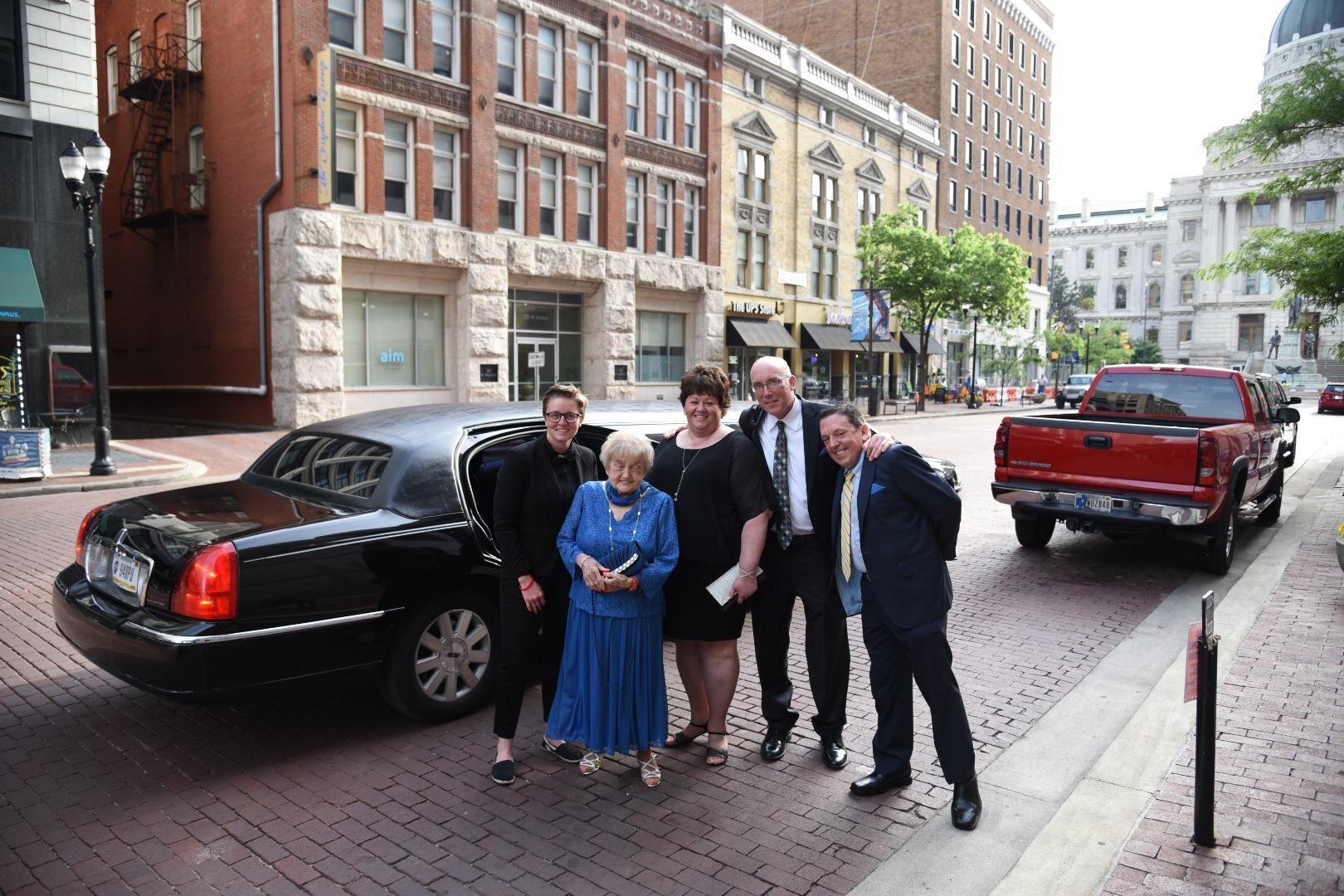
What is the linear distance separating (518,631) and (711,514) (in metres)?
1.00

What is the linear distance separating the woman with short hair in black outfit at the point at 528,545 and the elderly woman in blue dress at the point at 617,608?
17 centimetres

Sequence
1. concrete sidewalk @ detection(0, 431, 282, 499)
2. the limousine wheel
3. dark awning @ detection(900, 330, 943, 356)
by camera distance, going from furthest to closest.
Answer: dark awning @ detection(900, 330, 943, 356), concrete sidewalk @ detection(0, 431, 282, 499), the limousine wheel

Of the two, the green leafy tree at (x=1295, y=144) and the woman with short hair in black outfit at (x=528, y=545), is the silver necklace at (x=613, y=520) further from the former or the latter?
the green leafy tree at (x=1295, y=144)

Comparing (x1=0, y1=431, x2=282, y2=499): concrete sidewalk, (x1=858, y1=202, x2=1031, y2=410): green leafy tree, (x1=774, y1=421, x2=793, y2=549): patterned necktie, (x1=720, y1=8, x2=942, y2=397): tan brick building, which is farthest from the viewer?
(x1=858, y1=202, x2=1031, y2=410): green leafy tree

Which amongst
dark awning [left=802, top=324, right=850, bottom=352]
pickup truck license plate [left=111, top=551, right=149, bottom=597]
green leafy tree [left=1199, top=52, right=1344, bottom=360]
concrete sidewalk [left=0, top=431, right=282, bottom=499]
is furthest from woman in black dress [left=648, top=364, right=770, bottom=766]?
dark awning [left=802, top=324, right=850, bottom=352]

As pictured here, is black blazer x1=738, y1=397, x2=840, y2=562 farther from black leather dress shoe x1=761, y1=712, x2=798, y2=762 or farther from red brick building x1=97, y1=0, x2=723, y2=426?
red brick building x1=97, y1=0, x2=723, y2=426

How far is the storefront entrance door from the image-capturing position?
28.7 m

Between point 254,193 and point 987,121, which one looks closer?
point 254,193

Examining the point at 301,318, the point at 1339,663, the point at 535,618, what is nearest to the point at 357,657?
the point at 535,618

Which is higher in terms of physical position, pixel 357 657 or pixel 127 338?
pixel 127 338

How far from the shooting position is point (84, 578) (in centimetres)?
481

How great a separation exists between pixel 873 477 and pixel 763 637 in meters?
1.08

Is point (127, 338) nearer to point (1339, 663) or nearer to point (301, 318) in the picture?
point (301, 318)

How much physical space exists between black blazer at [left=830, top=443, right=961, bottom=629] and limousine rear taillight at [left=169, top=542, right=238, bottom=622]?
8.95 ft
